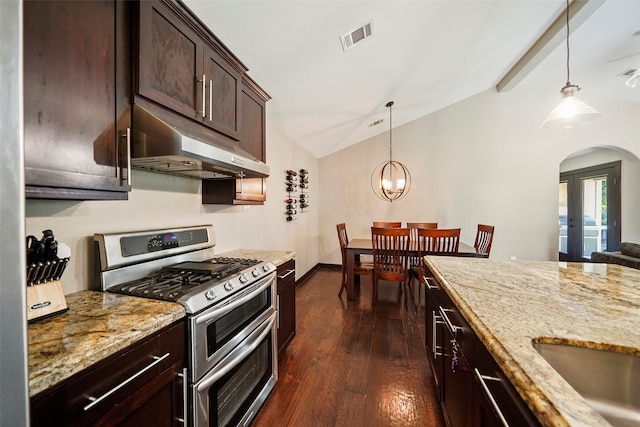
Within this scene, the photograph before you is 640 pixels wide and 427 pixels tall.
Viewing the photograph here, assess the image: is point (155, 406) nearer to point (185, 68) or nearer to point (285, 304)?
point (285, 304)

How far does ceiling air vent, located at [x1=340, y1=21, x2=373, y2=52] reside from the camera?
2072 mm

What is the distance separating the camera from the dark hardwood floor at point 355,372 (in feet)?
5.16

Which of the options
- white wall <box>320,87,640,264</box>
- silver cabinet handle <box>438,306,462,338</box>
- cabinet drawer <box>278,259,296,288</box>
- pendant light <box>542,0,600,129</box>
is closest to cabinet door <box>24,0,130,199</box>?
cabinet drawer <box>278,259,296,288</box>

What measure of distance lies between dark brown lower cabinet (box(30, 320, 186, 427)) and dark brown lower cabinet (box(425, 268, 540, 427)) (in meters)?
1.14

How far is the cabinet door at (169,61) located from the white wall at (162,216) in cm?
54

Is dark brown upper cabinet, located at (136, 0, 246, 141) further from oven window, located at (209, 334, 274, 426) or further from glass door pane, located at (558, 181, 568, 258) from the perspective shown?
glass door pane, located at (558, 181, 568, 258)

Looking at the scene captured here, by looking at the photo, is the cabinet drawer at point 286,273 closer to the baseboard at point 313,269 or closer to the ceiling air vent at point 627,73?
the baseboard at point 313,269

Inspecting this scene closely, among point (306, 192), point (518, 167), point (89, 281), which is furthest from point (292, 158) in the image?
point (518, 167)

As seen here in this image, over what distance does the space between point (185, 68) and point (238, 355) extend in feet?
5.29

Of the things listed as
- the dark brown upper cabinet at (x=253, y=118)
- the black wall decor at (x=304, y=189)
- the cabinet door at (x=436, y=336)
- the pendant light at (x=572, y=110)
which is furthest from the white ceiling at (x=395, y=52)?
the cabinet door at (x=436, y=336)

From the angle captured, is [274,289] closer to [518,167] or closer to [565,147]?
[518,167]

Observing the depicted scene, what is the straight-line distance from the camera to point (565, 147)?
446 centimetres

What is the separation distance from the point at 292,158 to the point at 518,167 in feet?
13.8

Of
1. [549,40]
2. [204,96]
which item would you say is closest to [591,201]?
[549,40]
